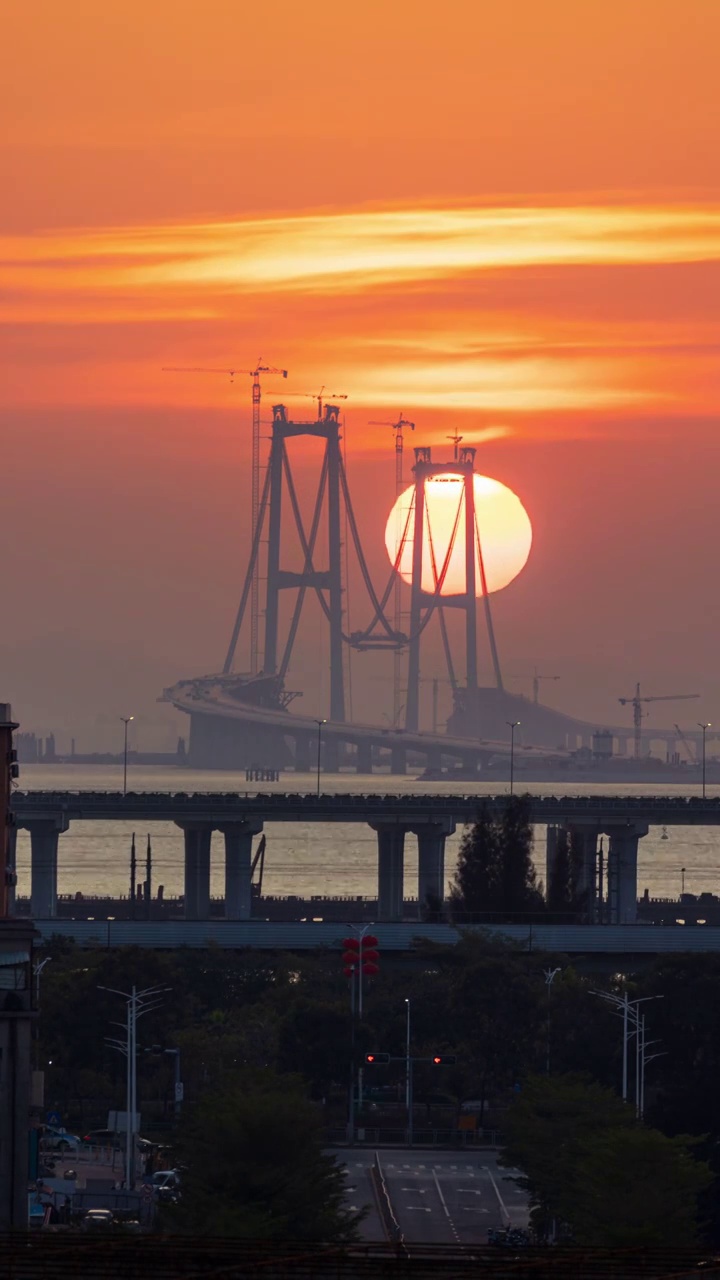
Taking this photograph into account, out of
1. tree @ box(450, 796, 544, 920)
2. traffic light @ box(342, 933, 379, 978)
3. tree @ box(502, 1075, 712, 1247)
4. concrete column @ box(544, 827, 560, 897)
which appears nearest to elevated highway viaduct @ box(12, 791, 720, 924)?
concrete column @ box(544, 827, 560, 897)

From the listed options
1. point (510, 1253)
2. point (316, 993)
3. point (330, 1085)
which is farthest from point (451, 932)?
point (510, 1253)

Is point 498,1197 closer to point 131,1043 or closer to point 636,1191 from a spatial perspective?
point 636,1191

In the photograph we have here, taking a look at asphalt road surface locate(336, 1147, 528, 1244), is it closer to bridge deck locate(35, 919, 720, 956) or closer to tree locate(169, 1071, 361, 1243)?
tree locate(169, 1071, 361, 1243)

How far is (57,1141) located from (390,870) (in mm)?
76527

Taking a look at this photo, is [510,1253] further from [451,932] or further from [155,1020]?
[451,932]

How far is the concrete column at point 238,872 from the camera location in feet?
418

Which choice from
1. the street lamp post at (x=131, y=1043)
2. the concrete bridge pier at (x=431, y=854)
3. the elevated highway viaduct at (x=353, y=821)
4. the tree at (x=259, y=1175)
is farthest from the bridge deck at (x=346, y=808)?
the tree at (x=259, y=1175)

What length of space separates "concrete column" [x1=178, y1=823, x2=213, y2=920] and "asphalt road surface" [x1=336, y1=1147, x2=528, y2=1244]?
65.4 meters

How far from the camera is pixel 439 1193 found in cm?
5131

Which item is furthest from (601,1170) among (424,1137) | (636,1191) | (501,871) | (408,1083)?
(501,871)

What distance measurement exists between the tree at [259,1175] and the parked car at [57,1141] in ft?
43.7

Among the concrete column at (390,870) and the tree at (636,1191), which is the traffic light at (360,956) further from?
the concrete column at (390,870)

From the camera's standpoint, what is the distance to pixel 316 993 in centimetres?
7362

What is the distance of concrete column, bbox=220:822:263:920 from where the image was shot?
127500 mm
